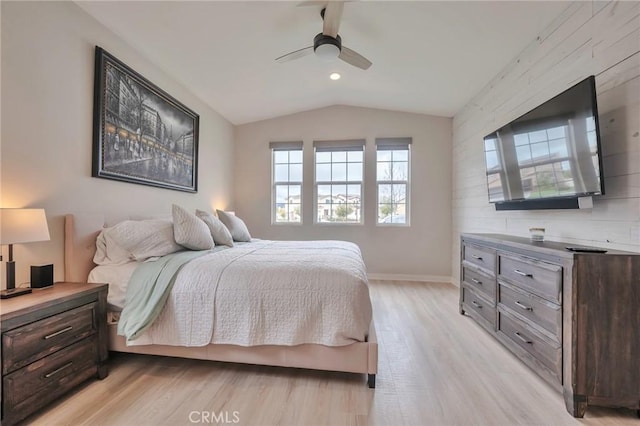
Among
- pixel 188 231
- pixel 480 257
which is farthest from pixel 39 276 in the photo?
pixel 480 257

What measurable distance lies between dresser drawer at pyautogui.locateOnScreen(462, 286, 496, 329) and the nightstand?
295 centimetres

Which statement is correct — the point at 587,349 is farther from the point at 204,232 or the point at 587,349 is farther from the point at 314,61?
the point at 314,61

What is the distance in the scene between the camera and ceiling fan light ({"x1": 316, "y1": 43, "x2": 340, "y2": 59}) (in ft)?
7.49

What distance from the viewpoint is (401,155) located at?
452cm

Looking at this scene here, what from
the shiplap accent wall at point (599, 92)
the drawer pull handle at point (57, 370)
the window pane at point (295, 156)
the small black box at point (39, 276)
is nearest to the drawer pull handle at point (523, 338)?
the shiplap accent wall at point (599, 92)

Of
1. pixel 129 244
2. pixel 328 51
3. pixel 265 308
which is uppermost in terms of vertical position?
pixel 328 51

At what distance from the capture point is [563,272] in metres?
1.54

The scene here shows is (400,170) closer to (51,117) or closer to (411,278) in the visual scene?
(411,278)

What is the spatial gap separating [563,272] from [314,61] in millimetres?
3029

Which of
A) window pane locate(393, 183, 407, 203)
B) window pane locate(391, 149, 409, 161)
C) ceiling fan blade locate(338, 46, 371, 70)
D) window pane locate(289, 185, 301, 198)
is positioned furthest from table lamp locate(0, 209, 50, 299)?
window pane locate(391, 149, 409, 161)

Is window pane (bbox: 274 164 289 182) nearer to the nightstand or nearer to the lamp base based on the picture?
the nightstand

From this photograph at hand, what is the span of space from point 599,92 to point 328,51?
1.98m

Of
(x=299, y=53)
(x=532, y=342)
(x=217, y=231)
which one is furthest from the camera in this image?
(x=217, y=231)

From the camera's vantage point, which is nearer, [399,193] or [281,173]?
[399,193]
